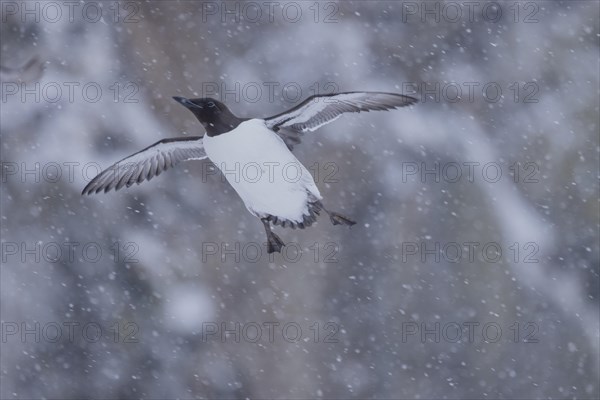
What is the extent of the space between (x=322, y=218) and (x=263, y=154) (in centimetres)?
291

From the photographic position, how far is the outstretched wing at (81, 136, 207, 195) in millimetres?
4816

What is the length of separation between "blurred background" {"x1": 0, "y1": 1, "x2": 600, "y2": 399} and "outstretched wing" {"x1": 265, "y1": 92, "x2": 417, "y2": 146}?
2.42 m

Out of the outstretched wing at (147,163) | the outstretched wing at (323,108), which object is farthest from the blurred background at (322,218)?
the outstretched wing at (323,108)

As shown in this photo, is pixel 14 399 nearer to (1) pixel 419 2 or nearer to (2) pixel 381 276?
(2) pixel 381 276

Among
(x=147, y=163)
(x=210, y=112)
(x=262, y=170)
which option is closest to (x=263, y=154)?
(x=262, y=170)

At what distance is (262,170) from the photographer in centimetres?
470

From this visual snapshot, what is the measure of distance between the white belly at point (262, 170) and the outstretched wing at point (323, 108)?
0.22ft

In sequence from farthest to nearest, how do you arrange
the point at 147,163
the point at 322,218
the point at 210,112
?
the point at 322,218, the point at 147,163, the point at 210,112

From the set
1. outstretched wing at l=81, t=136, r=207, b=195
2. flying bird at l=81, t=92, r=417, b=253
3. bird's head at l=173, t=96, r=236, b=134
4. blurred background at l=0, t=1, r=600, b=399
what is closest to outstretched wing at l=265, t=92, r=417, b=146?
flying bird at l=81, t=92, r=417, b=253

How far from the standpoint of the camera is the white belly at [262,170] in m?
Answer: 4.61

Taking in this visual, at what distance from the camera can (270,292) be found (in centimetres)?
776

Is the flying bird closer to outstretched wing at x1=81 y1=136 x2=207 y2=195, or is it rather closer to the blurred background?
outstretched wing at x1=81 y1=136 x2=207 y2=195

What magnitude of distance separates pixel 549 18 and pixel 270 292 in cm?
278

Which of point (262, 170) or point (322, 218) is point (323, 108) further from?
point (322, 218)
